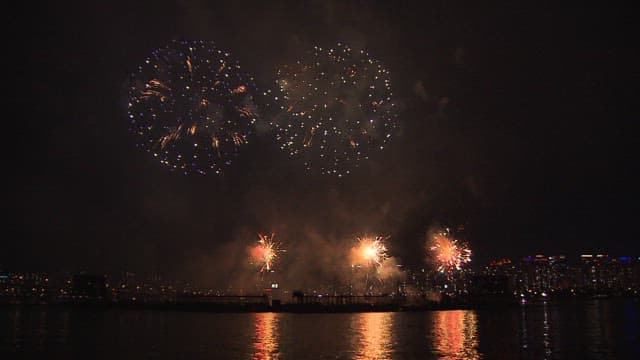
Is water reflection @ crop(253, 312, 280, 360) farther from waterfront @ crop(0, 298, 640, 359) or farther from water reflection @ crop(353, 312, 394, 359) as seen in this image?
water reflection @ crop(353, 312, 394, 359)

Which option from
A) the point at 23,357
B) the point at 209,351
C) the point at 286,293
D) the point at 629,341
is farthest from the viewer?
the point at 286,293

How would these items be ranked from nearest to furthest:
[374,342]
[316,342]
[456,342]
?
[374,342] < [316,342] < [456,342]

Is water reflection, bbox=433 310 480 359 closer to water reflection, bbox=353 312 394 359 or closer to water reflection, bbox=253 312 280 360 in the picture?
water reflection, bbox=353 312 394 359

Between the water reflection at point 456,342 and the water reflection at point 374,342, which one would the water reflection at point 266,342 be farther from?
the water reflection at point 456,342

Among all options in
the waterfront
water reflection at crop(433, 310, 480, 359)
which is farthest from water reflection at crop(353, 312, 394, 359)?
water reflection at crop(433, 310, 480, 359)

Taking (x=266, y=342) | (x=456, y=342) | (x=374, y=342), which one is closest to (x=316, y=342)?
(x=266, y=342)

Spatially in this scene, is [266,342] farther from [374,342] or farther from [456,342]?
[456,342]

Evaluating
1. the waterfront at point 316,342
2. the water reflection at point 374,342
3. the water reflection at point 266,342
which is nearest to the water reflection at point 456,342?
the waterfront at point 316,342

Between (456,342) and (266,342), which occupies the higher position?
(456,342)

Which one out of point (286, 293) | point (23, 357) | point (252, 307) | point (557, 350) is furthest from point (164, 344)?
point (286, 293)

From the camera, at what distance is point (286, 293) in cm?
9569

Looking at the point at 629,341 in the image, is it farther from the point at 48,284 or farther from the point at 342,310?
the point at 48,284

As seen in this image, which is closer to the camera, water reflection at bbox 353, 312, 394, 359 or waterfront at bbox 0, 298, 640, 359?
water reflection at bbox 353, 312, 394, 359

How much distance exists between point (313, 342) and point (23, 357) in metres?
14.6
